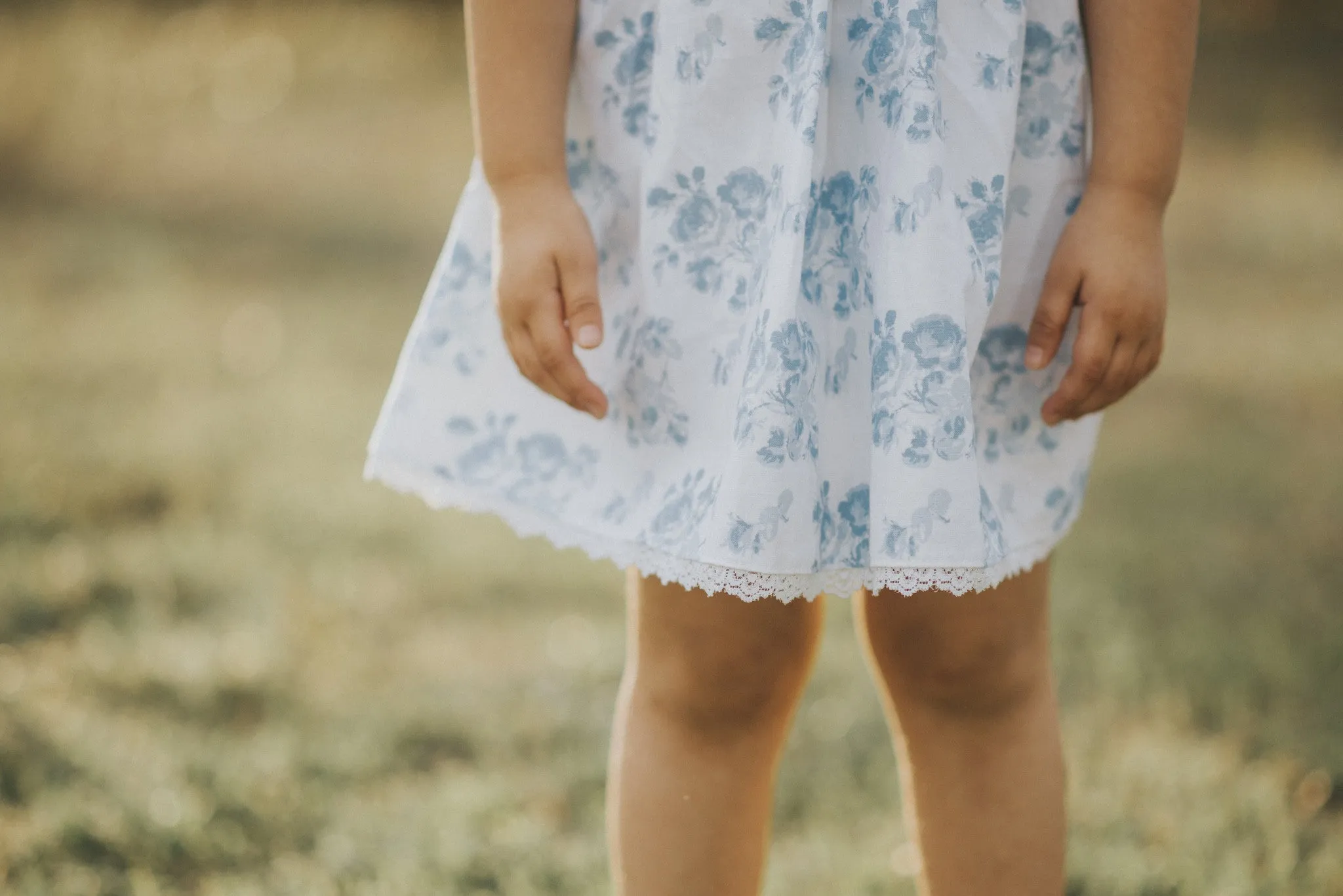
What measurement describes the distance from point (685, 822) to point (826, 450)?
298 millimetres

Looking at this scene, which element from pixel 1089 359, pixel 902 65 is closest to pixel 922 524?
pixel 1089 359

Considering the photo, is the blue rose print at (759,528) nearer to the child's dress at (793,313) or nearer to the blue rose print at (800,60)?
the child's dress at (793,313)

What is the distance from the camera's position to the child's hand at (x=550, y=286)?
0.86 metres

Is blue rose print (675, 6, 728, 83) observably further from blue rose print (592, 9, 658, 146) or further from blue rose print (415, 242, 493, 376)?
blue rose print (415, 242, 493, 376)

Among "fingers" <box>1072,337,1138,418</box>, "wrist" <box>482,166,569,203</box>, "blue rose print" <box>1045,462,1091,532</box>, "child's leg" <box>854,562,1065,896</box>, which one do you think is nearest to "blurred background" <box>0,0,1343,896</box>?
"child's leg" <box>854,562,1065,896</box>

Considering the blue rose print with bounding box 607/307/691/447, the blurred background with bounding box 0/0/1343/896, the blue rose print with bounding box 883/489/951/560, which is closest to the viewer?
the blue rose print with bounding box 883/489/951/560

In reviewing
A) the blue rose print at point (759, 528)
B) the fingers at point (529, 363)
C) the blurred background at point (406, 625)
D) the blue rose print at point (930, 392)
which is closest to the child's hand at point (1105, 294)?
the blue rose print at point (930, 392)

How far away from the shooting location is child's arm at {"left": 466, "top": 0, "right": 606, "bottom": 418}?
0.87m

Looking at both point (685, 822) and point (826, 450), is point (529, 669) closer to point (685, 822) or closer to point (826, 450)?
point (685, 822)

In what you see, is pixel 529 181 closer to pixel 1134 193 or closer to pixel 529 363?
pixel 529 363

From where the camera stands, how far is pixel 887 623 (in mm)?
933

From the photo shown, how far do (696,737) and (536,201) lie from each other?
0.40 m

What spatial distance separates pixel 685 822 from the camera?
0.94 metres

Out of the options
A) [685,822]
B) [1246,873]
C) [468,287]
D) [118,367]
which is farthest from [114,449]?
[1246,873]
